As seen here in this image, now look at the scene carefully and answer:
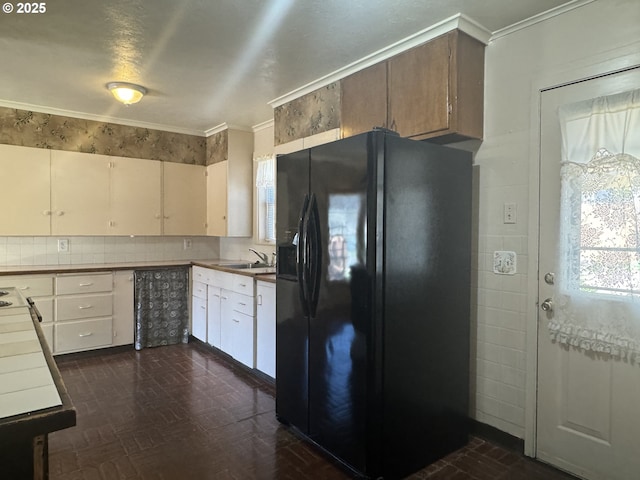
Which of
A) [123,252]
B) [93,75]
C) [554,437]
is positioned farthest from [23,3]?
[554,437]

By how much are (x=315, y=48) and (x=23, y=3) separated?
1619 millimetres

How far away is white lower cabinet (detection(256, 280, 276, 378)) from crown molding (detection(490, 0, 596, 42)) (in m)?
2.26

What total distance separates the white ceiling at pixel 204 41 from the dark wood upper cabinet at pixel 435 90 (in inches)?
5.5

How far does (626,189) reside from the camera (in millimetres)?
1937

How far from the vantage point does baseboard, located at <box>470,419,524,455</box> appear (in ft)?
7.87

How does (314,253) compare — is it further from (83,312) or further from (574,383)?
(83,312)

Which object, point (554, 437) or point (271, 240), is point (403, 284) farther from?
point (271, 240)

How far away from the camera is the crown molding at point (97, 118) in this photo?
4047 mm

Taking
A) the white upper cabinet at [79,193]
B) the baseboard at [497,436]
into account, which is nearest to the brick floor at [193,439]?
the baseboard at [497,436]

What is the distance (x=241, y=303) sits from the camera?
373cm

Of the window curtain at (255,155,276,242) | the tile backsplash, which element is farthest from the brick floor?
the window curtain at (255,155,276,242)

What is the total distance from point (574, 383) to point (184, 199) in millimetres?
4309

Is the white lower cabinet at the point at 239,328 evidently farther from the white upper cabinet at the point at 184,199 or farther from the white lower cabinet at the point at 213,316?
the white upper cabinet at the point at 184,199

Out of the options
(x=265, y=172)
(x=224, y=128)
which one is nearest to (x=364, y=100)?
(x=265, y=172)
